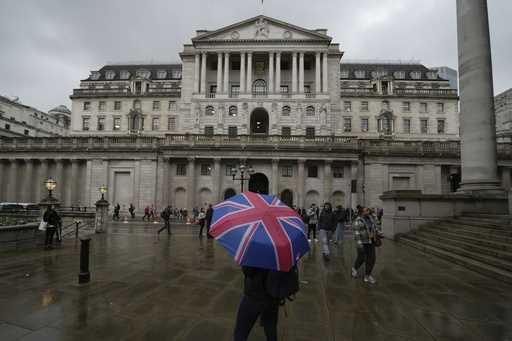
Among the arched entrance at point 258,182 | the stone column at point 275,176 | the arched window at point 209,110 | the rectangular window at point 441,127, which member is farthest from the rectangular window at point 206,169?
the rectangular window at point 441,127

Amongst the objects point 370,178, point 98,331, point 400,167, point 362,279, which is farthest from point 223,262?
point 400,167

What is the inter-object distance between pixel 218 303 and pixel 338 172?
29.1 meters

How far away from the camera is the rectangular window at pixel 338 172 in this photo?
105 feet

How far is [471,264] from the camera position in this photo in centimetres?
852

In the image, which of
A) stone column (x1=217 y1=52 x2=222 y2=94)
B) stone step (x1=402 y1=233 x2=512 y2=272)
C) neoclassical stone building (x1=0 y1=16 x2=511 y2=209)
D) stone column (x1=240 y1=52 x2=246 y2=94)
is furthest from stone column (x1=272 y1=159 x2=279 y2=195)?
stone step (x1=402 y1=233 x2=512 y2=272)

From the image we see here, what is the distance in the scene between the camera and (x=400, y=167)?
1201 inches

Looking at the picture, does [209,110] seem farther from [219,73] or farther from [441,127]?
[441,127]

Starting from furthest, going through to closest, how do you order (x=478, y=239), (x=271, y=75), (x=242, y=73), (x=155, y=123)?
(x=155, y=123), (x=242, y=73), (x=271, y=75), (x=478, y=239)

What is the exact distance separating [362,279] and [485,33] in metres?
15.7

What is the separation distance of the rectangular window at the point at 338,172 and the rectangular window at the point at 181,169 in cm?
1846

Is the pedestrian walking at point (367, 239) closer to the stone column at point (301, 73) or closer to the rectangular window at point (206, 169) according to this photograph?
the rectangular window at point (206, 169)

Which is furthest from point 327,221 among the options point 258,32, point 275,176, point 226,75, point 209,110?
point 258,32

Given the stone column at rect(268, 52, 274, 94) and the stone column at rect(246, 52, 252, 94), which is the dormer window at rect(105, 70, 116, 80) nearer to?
the stone column at rect(246, 52, 252, 94)

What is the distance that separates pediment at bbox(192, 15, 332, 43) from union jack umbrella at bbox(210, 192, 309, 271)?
42.1m
